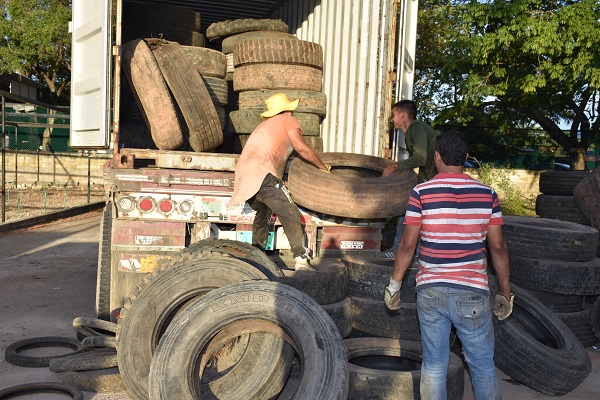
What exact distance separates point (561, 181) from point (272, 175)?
6.14m

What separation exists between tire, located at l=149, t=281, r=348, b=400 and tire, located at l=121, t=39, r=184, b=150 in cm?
245

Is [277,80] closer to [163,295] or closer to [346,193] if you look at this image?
[346,193]

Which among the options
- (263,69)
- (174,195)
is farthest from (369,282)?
(263,69)

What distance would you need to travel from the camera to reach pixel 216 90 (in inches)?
294

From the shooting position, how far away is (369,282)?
5277 millimetres

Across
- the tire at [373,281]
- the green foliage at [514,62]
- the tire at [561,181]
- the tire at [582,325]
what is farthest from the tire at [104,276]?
the green foliage at [514,62]

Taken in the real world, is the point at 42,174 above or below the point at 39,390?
above

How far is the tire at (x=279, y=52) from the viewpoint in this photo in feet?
23.2

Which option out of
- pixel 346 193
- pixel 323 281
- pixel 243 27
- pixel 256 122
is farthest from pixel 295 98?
pixel 323 281

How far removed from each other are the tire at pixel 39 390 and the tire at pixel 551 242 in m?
4.15

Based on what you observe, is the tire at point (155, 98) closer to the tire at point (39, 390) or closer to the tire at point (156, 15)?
the tire at point (156, 15)

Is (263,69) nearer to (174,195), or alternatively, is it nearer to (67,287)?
(174,195)

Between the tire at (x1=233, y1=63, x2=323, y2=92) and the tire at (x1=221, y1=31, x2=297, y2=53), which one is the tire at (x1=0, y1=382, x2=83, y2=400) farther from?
the tire at (x1=221, y1=31, x2=297, y2=53)

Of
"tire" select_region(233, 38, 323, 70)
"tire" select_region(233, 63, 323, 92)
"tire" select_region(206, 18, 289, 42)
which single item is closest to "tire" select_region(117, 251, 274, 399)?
"tire" select_region(233, 63, 323, 92)
